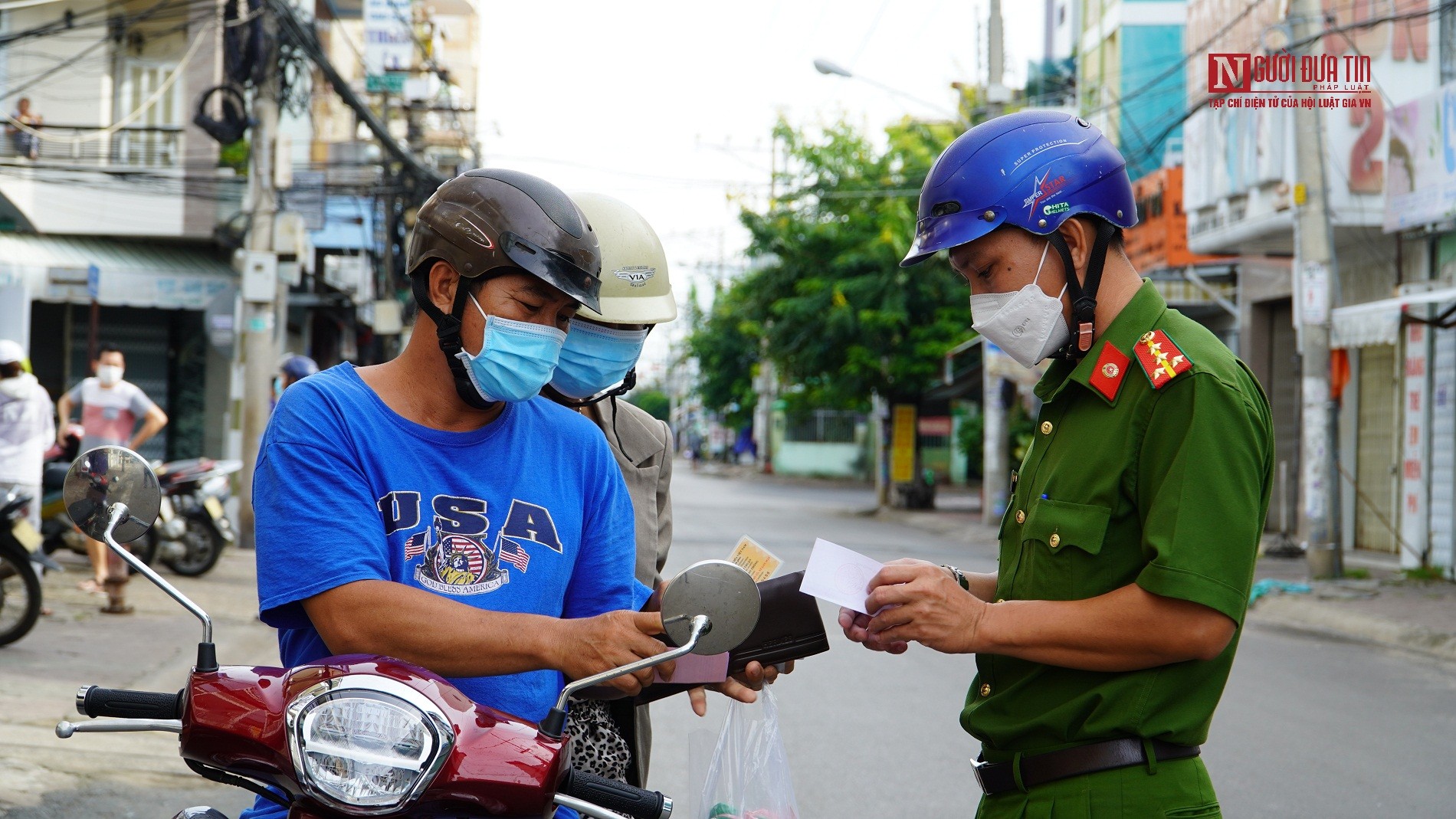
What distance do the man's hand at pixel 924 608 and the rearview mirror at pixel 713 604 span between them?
354mm

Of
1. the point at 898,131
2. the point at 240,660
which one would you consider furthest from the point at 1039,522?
the point at 898,131

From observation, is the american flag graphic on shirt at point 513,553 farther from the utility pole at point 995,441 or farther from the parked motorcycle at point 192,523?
the utility pole at point 995,441

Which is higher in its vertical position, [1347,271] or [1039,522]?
[1347,271]

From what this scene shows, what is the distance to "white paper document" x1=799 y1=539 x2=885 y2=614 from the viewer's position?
207 cm

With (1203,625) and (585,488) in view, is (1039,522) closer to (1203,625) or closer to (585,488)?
(1203,625)

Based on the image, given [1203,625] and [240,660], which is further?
[240,660]

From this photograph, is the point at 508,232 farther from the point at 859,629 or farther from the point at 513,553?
the point at 859,629

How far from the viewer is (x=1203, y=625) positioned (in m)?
1.88

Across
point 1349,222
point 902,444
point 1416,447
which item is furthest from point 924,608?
point 902,444

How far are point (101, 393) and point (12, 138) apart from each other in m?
9.46

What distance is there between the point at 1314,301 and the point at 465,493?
11924 millimetres

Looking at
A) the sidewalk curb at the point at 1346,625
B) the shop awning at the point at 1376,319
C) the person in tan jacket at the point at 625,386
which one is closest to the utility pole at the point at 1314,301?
the shop awning at the point at 1376,319

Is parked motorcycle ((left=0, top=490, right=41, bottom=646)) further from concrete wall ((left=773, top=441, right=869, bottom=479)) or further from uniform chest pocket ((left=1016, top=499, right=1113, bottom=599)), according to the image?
concrete wall ((left=773, top=441, right=869, bottom=479))

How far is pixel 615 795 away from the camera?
175 centimetres
